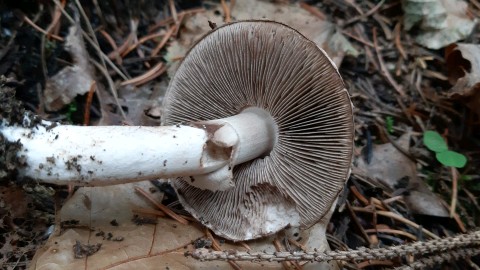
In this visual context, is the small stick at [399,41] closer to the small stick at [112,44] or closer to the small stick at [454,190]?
the small stick at [454,190]

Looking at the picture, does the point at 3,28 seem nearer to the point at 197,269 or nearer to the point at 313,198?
the point at 197,269

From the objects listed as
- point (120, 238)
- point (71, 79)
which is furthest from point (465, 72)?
point (71, 79)

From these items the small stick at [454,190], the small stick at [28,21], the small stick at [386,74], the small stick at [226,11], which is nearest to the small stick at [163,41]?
the small stick at [226,11]

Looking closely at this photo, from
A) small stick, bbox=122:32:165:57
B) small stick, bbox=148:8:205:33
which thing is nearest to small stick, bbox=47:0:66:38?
small stick, bbox=122:32:165:57

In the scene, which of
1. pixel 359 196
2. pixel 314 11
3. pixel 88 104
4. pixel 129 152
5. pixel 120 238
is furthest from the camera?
pixel 314 11

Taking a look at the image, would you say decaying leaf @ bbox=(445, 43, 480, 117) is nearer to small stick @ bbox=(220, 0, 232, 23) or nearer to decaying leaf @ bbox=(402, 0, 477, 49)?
decaying leaf @ bbox=(402, 0, 477, 49)

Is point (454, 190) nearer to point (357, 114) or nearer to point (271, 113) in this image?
point (357, 114)

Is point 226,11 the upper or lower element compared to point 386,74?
upper
